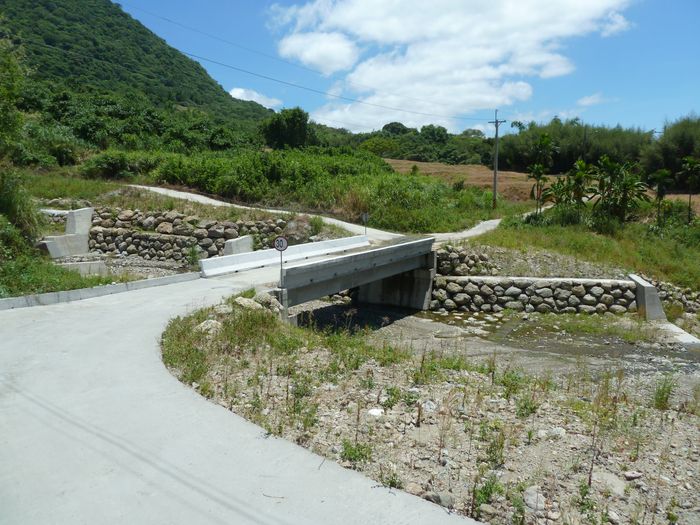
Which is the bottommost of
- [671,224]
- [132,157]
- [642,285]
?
[642,285]

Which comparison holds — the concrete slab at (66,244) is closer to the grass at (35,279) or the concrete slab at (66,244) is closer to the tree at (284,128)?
the grass at (35,279)

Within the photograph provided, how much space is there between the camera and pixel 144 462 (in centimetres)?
503

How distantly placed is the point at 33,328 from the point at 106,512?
6.37 metres

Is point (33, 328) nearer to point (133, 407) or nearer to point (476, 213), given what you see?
point (133, 407)

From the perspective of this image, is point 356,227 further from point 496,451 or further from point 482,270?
point 496,451

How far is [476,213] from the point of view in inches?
1253

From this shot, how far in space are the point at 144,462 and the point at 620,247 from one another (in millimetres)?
22836

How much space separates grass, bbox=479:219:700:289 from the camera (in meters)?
22.0

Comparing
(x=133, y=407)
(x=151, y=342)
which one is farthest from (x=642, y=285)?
(x=133, y=407)

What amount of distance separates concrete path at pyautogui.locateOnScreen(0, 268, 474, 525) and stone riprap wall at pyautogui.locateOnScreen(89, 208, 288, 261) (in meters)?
13.7

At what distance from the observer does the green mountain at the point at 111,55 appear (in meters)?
80.8

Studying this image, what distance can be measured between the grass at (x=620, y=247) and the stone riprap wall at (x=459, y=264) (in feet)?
5.47

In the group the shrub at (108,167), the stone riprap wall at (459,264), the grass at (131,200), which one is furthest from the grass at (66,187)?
the stone riprap wall at (459,264)

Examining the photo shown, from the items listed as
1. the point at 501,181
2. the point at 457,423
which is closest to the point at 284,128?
the point at 501,181
